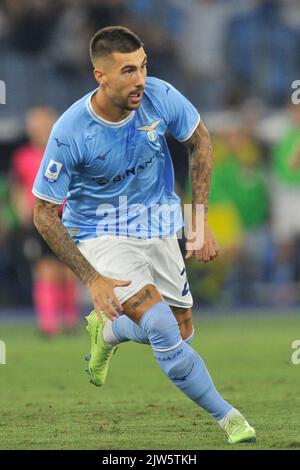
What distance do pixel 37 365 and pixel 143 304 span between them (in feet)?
14.7

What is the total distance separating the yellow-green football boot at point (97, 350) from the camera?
26.8 ft

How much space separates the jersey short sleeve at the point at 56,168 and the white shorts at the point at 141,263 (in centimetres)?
51

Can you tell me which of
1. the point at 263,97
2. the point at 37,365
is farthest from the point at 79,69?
the point at 37,365

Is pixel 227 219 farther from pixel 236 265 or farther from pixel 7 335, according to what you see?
pixel 7 335

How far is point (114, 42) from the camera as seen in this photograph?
7164 millimetres

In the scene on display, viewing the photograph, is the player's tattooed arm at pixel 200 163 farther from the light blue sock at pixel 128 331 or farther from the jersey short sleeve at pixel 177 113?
the light blue sock at pixel 128 331

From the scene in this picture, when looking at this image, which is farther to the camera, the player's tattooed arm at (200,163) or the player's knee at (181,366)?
the player's tattooed arm at (200,163)

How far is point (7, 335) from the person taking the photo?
14531mm

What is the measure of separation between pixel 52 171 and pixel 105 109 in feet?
1.66

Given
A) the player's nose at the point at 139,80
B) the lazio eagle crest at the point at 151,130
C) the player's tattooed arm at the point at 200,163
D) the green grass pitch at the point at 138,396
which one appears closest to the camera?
the green grass pitch at the point at 138,396

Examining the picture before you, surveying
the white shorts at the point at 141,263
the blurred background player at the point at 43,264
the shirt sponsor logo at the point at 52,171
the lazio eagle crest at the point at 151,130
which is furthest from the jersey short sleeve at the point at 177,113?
the blurred background player at the point at 43,264

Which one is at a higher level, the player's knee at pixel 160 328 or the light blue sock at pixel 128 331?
the player's knee at pixel 160 328

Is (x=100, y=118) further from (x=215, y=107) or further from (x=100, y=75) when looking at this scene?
(x=215, y=107)

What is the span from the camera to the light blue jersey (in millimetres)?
7160
